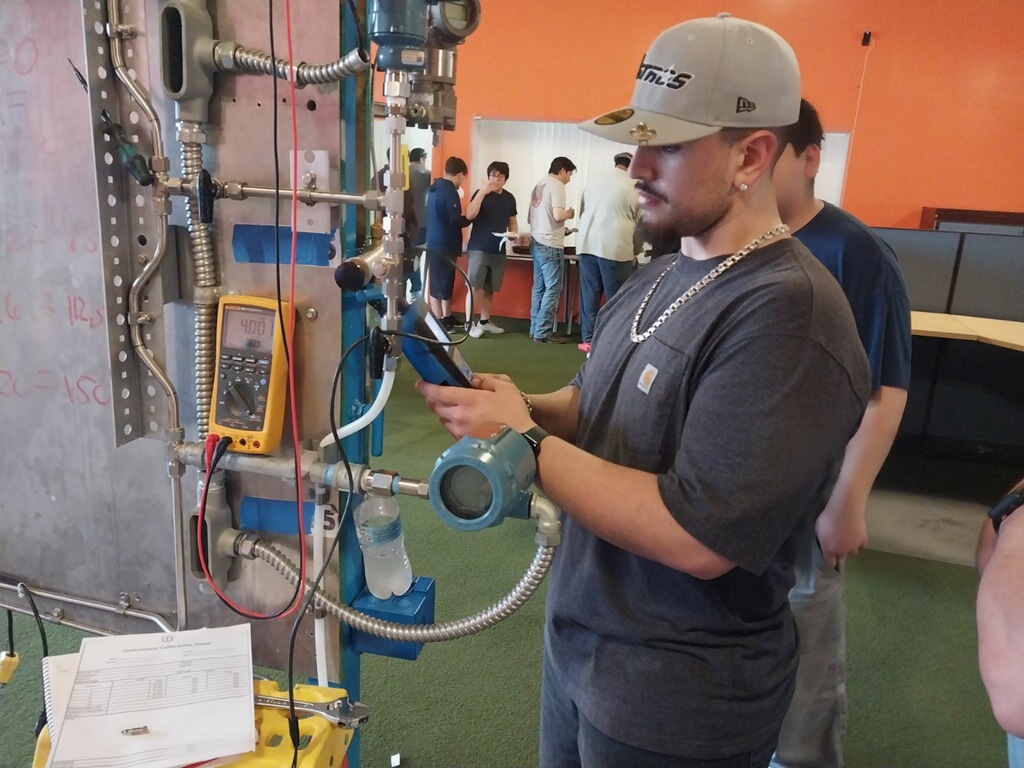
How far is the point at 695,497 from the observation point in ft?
2.67

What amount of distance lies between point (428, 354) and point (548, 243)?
5.36m

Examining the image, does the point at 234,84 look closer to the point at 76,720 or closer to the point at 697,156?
the point at 697,156

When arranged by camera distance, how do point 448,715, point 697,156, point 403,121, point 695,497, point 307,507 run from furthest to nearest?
1. point 448,715
2. point 307,507
3. point 403,121
4. point 697,156
5. point 695,497

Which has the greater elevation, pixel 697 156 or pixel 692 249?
pixel 697 156

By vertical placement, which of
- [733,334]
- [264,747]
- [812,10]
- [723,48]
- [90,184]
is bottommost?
[264,747]

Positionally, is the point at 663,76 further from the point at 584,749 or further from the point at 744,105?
the point at 584,749

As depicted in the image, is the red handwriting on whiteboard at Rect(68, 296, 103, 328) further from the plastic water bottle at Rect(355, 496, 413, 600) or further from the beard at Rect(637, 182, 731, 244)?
the beard at Rect(637, 182, 731, 244)

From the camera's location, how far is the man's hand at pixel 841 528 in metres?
1.46

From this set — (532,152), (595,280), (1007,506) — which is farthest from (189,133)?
(532,152)

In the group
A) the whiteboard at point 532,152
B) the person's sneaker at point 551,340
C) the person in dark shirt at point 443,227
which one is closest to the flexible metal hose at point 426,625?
the person in dark shirt at point 443,227

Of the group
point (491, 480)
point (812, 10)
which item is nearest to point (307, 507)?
point (491, 480)

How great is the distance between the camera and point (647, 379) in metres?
0.94

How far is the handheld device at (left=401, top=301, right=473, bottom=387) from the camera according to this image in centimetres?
103

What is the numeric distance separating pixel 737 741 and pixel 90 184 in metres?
1.37
